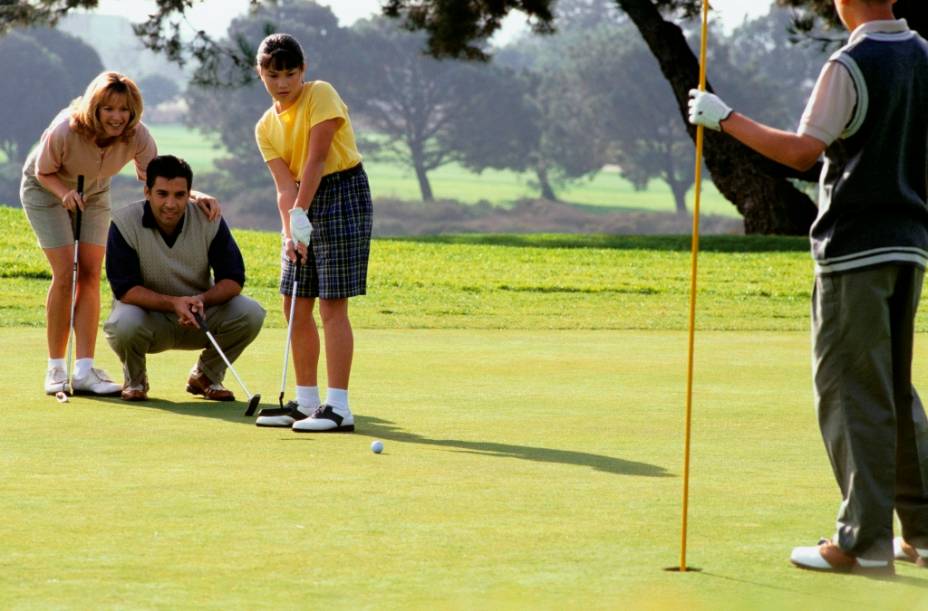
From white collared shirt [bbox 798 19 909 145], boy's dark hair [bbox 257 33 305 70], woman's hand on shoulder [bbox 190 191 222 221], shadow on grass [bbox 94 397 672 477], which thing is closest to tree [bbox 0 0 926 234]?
woman's hand on shoulder [bbox 190 191 222 221]

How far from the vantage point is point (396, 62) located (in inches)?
3925

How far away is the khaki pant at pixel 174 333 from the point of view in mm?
7980

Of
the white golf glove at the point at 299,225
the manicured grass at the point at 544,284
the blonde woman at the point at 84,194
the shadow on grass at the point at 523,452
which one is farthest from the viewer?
the manicured grass at the point at 544,284

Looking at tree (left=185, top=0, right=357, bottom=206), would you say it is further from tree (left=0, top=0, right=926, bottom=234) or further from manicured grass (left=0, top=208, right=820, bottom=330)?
manicured grass (left=0, top=208, right=820, bottom=330)

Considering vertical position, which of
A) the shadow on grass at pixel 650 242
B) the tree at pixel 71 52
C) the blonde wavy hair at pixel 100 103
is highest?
the tree at pixel 71 52

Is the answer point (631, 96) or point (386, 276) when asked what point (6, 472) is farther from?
point (631, 96)

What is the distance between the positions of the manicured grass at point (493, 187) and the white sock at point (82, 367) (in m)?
83.0

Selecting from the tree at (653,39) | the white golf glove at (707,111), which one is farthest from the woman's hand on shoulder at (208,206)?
the tree at (653,39)

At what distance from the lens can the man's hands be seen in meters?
7.91

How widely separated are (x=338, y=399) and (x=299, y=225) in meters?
0.78

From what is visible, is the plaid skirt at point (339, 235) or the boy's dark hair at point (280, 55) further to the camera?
the plaid skirt at point (339, 235)

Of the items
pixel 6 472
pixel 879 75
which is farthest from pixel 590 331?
pixel 879 75

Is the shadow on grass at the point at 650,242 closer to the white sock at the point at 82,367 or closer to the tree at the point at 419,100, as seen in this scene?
the white sock at the point at 82,367

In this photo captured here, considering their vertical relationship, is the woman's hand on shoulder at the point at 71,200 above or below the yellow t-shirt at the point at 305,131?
below
